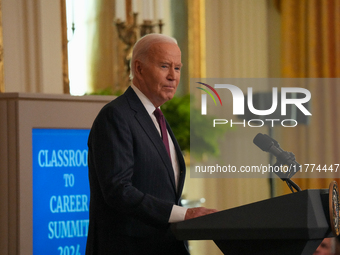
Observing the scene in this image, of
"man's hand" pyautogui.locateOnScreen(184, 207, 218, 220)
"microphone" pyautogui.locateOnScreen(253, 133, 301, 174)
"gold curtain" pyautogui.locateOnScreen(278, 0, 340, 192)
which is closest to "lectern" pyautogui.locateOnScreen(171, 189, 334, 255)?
"man's hand" pyautogui.locateOnScreen(184, 207, 218, 220)

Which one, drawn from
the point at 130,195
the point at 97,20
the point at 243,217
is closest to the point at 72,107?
the point at 130,195

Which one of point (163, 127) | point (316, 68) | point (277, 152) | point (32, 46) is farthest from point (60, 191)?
point (316, 68)

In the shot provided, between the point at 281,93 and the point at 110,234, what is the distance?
356cm

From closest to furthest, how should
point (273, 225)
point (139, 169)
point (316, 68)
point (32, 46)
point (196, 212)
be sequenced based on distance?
1. point (273, 225)
2. point (196, 212)
3. point (139, 169)
4. point (32, 46)
5. point (316, 68)

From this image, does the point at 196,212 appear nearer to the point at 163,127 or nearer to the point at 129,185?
the point at 129,185

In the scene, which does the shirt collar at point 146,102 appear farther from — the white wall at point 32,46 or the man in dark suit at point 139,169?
the white wall at point 32,46

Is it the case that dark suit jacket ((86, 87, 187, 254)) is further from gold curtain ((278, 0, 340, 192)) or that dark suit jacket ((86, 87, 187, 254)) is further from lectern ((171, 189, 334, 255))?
gold curtain ((278, 0, 340, 192))

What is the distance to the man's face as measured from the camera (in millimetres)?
1471

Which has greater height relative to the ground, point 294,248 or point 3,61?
point 3,61

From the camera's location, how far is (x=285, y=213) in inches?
43.2

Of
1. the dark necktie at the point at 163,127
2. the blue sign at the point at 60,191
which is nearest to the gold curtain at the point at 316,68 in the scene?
the blue sign at the point at 60,191

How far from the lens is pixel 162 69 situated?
148 centimetres

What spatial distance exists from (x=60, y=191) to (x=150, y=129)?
75 cm

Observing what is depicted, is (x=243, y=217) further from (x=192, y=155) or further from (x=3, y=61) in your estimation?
(x=192, y=155)
